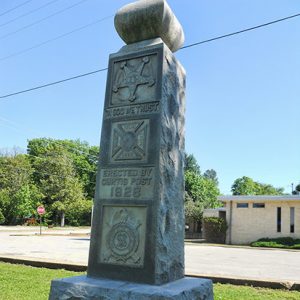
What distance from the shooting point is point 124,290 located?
3783 millimetres

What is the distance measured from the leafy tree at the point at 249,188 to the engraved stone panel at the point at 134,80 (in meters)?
87.1

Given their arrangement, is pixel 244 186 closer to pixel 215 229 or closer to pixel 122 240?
pixel 215 229

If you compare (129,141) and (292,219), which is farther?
(292,219)

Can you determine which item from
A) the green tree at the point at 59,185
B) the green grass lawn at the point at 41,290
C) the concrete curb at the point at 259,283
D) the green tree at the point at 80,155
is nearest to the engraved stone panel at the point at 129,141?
the green grass lawn at the point at 41,290

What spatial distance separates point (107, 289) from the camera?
3.87 metres

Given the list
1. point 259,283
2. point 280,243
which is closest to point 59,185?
point 280,243

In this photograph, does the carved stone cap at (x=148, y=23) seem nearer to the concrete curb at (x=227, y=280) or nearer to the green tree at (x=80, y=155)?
the concrete curb at (x=227, y=280)

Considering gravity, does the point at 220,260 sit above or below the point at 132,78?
below

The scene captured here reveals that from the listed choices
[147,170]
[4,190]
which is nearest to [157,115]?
[147,170]

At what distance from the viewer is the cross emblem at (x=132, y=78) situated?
4.52 meters

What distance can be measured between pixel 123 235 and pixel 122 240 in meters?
0.05

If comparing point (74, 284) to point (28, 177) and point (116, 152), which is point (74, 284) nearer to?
point (116, 152)

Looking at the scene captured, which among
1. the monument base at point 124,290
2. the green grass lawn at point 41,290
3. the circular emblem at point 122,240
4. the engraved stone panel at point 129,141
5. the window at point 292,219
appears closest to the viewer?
the monument base at point 124,290

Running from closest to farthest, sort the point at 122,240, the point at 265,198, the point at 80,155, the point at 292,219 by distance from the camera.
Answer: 1. the point at 122,240
2. the point at 292,219
3. the point at 265,198
4. the point at 80,155
